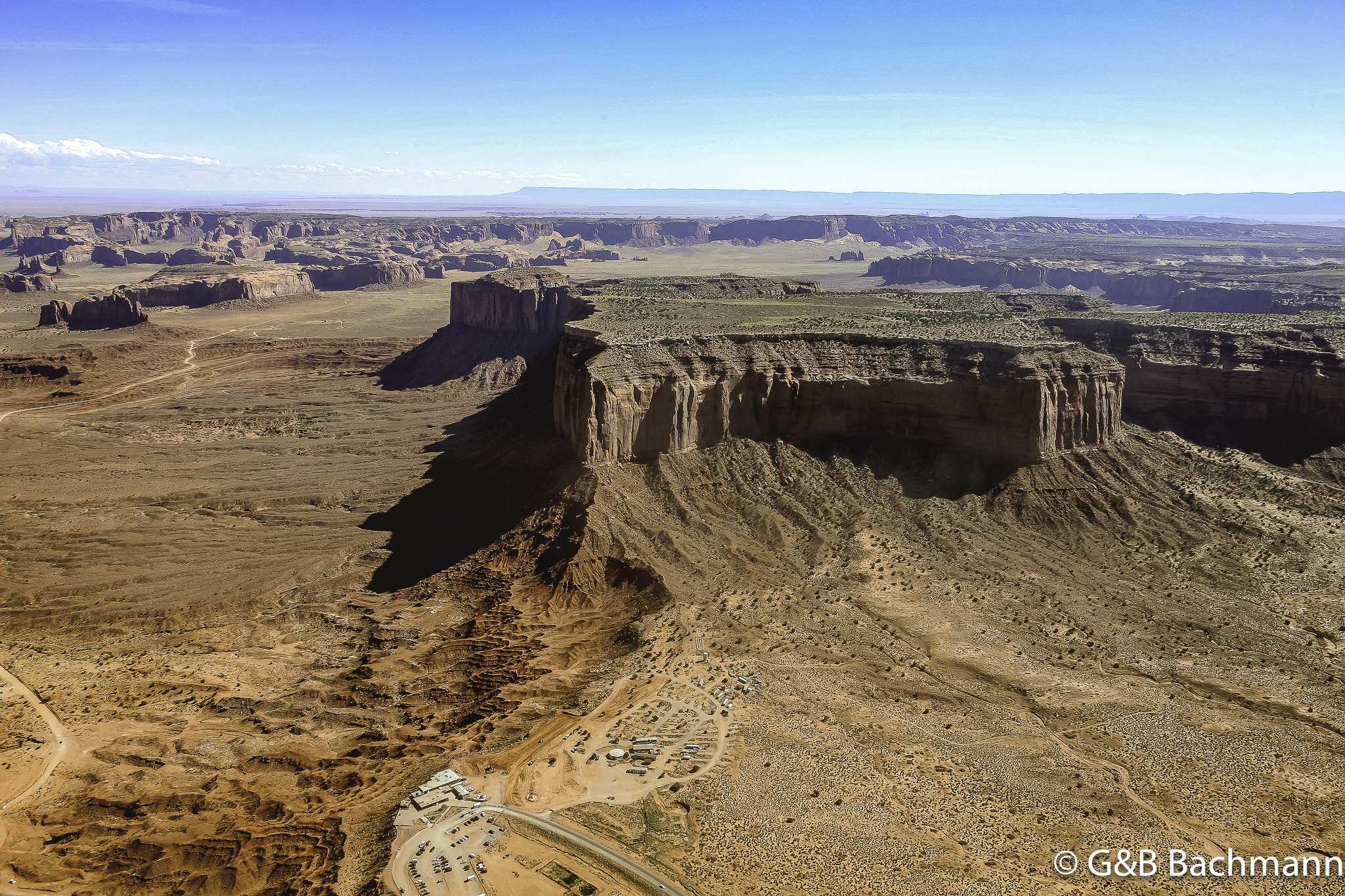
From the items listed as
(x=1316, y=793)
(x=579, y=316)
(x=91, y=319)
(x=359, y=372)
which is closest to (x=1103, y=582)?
(x=1316, y=793)

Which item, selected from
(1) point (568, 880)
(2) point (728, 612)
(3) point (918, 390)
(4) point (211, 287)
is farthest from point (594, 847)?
(4) point (211, 287)

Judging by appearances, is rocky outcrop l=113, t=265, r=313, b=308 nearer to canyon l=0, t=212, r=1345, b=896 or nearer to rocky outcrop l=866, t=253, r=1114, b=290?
canyon l=0, t=212, r=1345, b=896

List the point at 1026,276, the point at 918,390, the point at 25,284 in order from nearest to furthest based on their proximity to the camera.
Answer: the point at 918,390 < the point at 25,284 < the point at 1026,276

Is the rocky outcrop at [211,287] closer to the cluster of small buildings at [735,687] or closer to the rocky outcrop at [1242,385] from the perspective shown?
the cluster of small buildings at [735,687]

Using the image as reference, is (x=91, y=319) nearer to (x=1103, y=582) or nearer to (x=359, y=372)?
(x=359, y=372)

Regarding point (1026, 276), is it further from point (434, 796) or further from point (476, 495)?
point (434, 796)

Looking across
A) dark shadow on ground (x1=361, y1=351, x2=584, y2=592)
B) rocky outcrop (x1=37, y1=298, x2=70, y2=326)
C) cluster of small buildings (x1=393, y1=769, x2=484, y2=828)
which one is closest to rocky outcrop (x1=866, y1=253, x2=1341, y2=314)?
dark shadow on ground (x1=361, y1=351, x2=584, y2=592)
